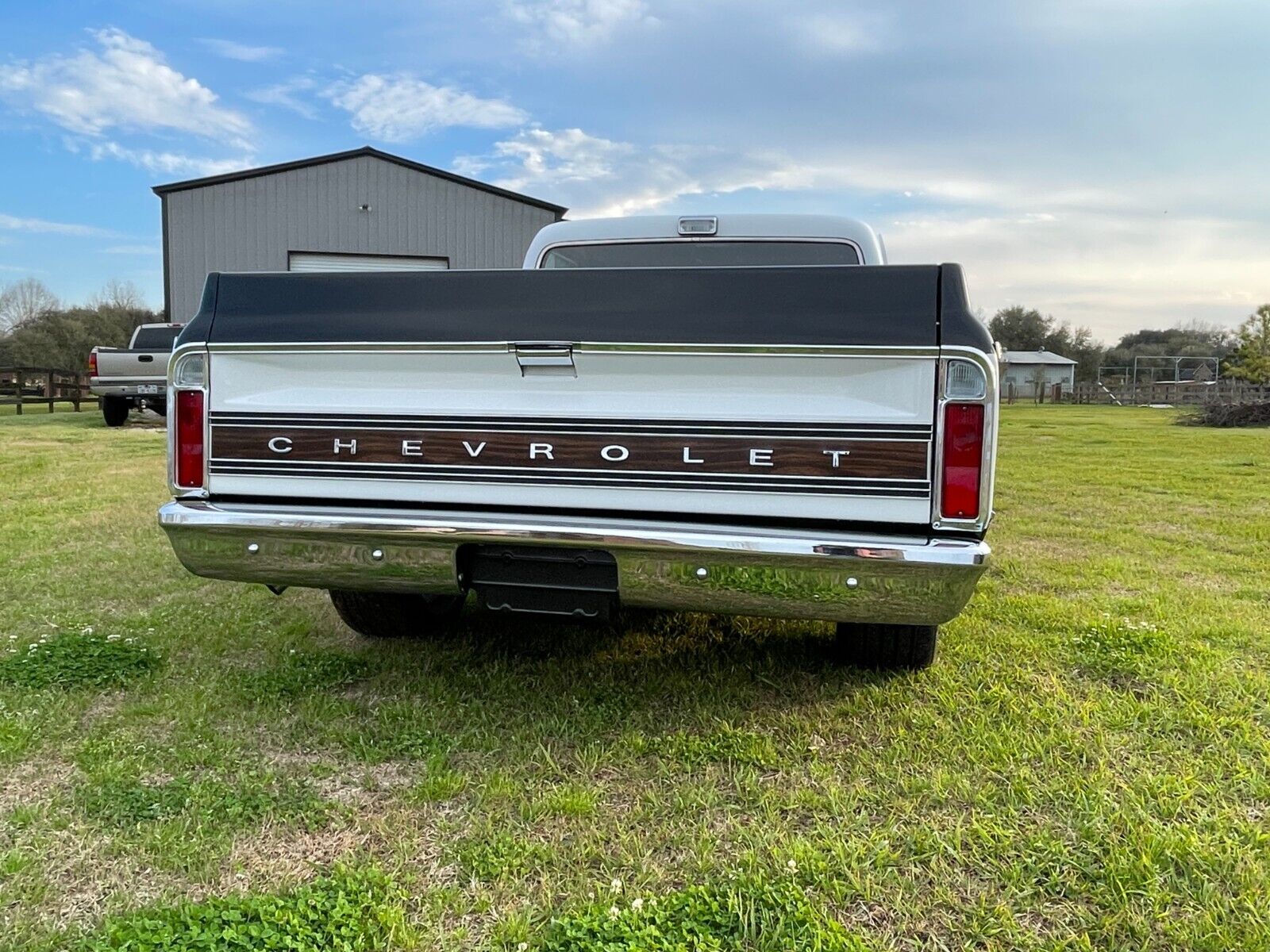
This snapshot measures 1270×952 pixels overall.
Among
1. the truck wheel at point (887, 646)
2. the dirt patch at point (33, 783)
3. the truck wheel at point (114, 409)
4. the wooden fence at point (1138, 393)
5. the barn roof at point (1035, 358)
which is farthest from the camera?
the barn roof at point (1035, 358)

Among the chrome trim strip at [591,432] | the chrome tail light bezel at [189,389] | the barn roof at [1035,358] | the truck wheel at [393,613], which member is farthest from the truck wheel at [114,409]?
the barn roof at [1035,358]

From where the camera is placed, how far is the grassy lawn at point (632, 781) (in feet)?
6.61

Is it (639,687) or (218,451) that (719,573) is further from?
(218,451)

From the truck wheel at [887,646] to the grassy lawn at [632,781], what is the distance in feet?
0.27

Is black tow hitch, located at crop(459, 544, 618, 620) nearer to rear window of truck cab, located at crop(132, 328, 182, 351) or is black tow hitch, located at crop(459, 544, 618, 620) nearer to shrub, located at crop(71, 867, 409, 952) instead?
shrub, located at crop(71, 867, 409, 952)

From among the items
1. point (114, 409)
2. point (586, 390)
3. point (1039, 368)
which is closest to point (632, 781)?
point (586, 390)

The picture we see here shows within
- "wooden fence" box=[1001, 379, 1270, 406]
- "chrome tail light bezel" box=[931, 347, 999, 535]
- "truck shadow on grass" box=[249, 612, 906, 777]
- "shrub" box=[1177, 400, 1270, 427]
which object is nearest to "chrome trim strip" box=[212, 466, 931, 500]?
"chrome tail light bezel" box=[931, 347, 999, 535]

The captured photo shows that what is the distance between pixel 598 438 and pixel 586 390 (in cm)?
15

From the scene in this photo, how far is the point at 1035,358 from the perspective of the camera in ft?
206

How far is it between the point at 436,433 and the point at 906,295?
1428mm

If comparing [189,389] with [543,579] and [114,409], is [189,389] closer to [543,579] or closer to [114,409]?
[543,579]

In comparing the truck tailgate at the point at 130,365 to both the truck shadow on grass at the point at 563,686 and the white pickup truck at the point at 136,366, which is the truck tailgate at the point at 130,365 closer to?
the white pickup truck at the point at 136,366

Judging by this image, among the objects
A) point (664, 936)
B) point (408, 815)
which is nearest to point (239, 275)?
point (408, 815)

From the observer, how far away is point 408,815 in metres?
2.44
